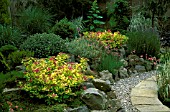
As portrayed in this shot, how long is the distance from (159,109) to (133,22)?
5.01 m

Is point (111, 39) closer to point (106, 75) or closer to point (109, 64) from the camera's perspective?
point (109, 64)

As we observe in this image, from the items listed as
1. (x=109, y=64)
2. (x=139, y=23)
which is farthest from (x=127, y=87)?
(x=139, y=23)

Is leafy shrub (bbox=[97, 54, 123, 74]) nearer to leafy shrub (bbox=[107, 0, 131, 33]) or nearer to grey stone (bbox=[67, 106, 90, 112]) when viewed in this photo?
grey stone (bbox=[67, 106, 90, 112])

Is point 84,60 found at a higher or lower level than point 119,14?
lower

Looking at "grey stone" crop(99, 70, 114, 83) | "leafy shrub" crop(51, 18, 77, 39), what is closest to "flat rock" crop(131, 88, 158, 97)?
"grey stone" crop(99, 70, 114, 83)

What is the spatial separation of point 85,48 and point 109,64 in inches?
26.3

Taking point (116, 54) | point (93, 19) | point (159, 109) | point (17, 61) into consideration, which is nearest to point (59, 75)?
point (17, 61)

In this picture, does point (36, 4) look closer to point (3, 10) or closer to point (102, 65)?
point (3, 10)

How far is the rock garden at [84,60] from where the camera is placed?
13.7 feet

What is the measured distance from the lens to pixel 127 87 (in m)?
5.51

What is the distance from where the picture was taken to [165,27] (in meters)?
9.80

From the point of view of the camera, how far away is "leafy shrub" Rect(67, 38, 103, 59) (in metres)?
6.18

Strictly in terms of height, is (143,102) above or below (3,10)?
below

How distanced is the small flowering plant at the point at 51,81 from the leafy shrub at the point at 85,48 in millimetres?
1611
